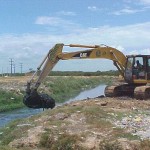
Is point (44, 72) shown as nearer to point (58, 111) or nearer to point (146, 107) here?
point (58, 111)

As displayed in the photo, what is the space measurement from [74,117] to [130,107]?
3752mm

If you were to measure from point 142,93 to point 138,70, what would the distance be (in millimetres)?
2515

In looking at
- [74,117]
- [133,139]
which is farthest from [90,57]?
[133,139]

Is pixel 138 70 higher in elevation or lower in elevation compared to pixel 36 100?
higher

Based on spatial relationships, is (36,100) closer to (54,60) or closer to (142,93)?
(54,60)

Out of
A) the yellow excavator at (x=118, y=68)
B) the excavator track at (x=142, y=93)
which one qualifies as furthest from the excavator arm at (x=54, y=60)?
the excavator track at (x=142, y=93)

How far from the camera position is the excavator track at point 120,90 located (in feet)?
85.0

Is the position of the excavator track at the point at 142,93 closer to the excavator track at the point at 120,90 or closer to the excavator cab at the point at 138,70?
the excavator cab at the point at 138,70

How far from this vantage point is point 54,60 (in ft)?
74.9

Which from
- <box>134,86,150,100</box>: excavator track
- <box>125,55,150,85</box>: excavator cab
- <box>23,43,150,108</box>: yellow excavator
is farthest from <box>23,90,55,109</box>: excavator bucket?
A: <box>125,55,150,85</box>: excavator cab

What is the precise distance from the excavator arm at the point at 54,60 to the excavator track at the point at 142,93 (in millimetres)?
2746

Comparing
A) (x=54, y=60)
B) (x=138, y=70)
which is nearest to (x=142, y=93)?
(x=138, y=70)

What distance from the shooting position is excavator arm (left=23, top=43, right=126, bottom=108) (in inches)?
861

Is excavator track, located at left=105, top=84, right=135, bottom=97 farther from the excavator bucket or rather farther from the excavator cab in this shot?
the excavator bucket
